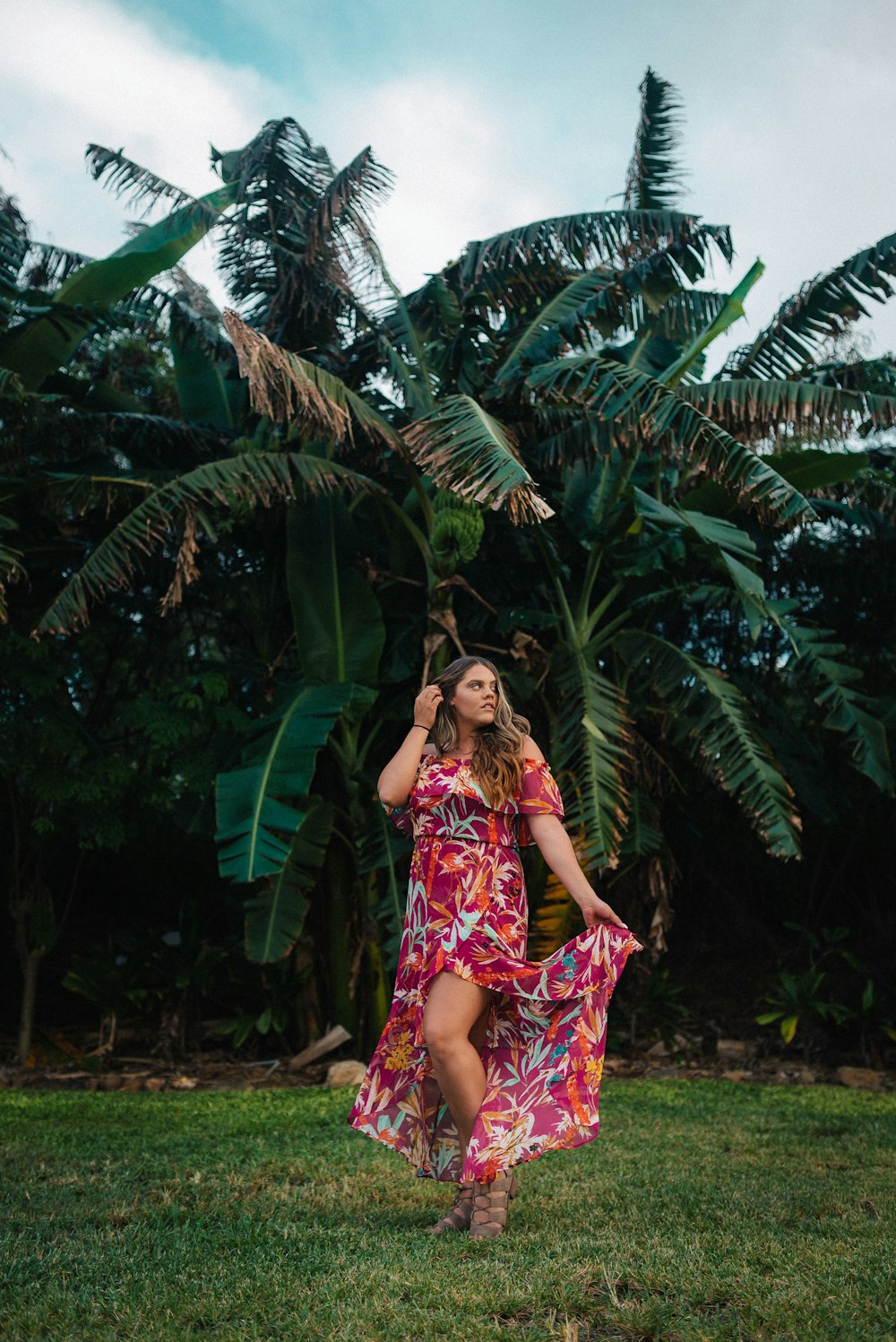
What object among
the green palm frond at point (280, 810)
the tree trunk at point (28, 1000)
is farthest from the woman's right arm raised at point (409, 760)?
the tree trunk at point (28, 1000)

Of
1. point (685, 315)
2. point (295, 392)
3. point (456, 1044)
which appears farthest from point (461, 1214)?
point (685, 315)

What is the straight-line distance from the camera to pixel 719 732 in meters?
7.66

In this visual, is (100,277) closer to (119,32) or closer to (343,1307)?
(119,32)

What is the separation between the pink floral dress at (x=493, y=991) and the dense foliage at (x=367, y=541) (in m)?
2.95

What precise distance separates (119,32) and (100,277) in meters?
1.63

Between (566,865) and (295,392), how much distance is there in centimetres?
419

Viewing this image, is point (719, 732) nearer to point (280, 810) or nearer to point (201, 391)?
point (280, 810)

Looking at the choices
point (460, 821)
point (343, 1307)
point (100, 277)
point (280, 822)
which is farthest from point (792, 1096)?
point (100, 277)

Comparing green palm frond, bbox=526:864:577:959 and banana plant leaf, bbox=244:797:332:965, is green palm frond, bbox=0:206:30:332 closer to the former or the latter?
banana plant leaf, bbox=244:797:332:965

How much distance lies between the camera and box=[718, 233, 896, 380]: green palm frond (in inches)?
334

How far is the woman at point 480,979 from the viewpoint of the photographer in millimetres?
3695

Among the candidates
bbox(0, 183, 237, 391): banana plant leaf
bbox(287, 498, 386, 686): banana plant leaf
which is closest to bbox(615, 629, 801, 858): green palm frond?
bbox(287, 498, 386, 686): banana plant leaf

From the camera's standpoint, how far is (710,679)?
7820mm

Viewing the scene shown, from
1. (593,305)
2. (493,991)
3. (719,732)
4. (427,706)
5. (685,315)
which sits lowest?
(493,991)
